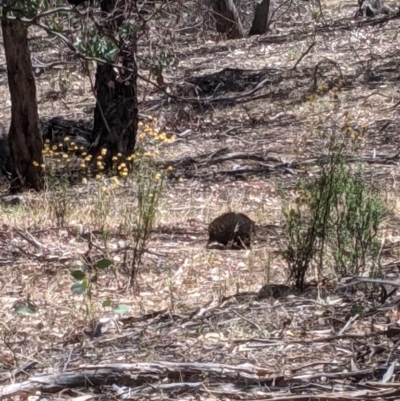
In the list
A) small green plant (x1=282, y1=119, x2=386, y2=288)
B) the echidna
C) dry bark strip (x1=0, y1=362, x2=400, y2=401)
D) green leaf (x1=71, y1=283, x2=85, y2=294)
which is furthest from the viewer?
the echidna

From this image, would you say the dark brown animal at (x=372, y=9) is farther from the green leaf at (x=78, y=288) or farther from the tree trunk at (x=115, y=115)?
the green leaf at (x=78, y=288)

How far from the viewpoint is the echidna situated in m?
6.94

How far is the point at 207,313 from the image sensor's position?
16.4 ft

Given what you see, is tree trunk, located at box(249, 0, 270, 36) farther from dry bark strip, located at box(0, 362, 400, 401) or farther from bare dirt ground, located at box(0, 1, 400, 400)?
dry bark strip, located at box(0, 362, 400, 401)

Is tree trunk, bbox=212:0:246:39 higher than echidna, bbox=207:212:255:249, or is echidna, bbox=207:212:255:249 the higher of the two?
tree trunk, bbox=212:0:246:39

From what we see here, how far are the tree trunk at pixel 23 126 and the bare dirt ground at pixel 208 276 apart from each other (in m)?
0.53

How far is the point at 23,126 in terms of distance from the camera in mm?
9453

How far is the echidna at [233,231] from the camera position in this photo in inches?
273

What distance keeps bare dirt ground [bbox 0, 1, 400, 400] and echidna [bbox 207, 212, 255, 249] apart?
0.15 metres

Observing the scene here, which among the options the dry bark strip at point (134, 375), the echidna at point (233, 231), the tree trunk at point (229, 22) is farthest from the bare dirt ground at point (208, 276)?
the tree trunk at point (229, 22)

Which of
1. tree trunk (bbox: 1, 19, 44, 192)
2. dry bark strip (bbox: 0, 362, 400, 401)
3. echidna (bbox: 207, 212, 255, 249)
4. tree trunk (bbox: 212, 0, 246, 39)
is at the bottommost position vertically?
dry bark strip (bbox: 0, 362, 400, 401)

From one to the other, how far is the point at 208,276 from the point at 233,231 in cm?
77

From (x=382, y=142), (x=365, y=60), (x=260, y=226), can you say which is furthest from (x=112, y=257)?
(x=365, y=60)

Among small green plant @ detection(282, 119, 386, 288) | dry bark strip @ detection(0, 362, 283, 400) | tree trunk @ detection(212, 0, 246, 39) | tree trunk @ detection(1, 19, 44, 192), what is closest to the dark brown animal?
tree trunk @ detection(212, 0, 246, 39)
